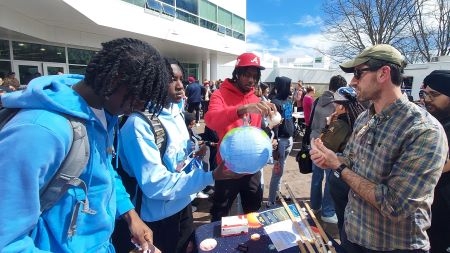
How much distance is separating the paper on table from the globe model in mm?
519

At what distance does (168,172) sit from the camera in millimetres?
1802

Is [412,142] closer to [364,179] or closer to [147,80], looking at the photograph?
[364,179]

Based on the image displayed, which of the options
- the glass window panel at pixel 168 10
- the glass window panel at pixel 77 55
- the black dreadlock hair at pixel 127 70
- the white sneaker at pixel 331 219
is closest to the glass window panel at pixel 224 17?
the glass window panel at pixel 168 10

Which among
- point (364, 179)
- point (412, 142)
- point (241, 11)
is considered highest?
point (241, 11)

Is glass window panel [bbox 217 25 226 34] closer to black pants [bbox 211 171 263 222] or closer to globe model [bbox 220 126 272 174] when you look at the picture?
black pants [bbox 211 171 263 222]

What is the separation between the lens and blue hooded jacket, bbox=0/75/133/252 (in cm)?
86

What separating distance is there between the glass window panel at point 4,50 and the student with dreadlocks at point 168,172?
35.7 ft

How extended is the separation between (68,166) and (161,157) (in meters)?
0.87

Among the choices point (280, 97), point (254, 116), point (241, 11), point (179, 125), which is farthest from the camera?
point (241, 11)

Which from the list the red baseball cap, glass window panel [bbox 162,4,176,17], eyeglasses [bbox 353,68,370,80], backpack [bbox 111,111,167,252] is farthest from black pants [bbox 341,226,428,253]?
glass window panel [bbox 162,4,176,17]

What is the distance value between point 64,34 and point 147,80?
1255 cm

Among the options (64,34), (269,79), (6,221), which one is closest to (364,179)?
(6,221)

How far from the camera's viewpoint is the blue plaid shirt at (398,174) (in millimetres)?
1399

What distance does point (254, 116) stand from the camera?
270 cm
